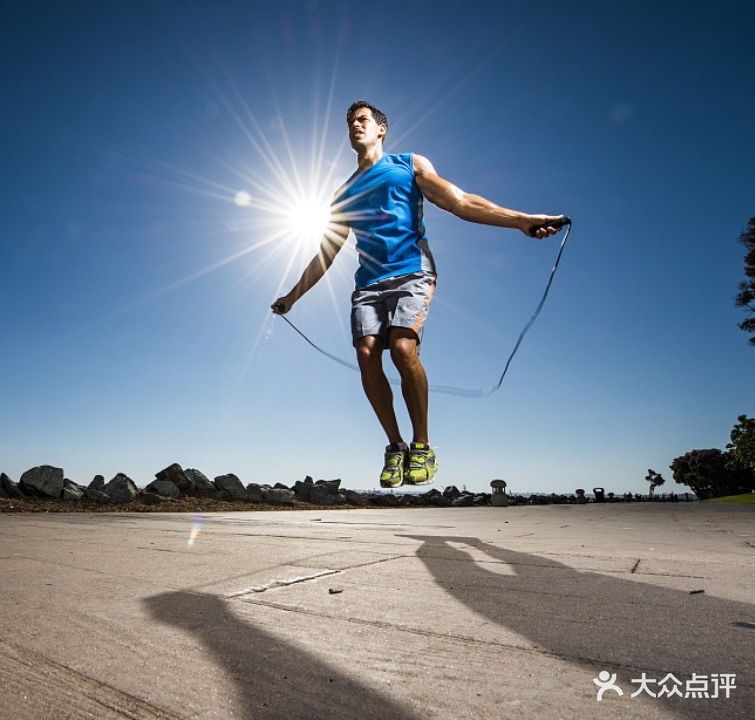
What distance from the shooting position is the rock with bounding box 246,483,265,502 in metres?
10.8

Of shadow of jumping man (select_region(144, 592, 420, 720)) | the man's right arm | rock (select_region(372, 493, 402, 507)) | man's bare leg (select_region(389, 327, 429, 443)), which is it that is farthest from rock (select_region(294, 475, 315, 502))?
shadow of jumping man (select_region(144, 592, 420, 720))

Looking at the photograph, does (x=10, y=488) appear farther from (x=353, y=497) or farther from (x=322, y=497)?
(x=353, y=497)

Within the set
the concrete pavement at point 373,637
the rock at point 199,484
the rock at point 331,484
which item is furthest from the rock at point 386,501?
the concrete pavement at point 373,637

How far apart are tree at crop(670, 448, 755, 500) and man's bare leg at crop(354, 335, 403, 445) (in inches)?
2592

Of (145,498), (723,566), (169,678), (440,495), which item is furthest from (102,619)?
(440,495)

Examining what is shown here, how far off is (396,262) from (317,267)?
0.78 metres

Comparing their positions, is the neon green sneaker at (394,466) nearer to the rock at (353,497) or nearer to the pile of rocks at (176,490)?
the pile of rocks at (176,490)

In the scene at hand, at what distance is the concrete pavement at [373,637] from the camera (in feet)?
2.01

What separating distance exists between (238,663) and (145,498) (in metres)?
9.37

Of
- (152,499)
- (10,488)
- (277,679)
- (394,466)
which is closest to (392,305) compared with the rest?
(394,466)

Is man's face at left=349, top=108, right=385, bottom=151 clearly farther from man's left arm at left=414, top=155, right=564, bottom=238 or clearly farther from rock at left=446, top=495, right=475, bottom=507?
rock at left=446, top=495, right=475, bottom=507

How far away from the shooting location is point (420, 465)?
90.9 inches

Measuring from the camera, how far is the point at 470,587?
1.21 metres

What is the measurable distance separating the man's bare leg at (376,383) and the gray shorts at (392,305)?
61mm
